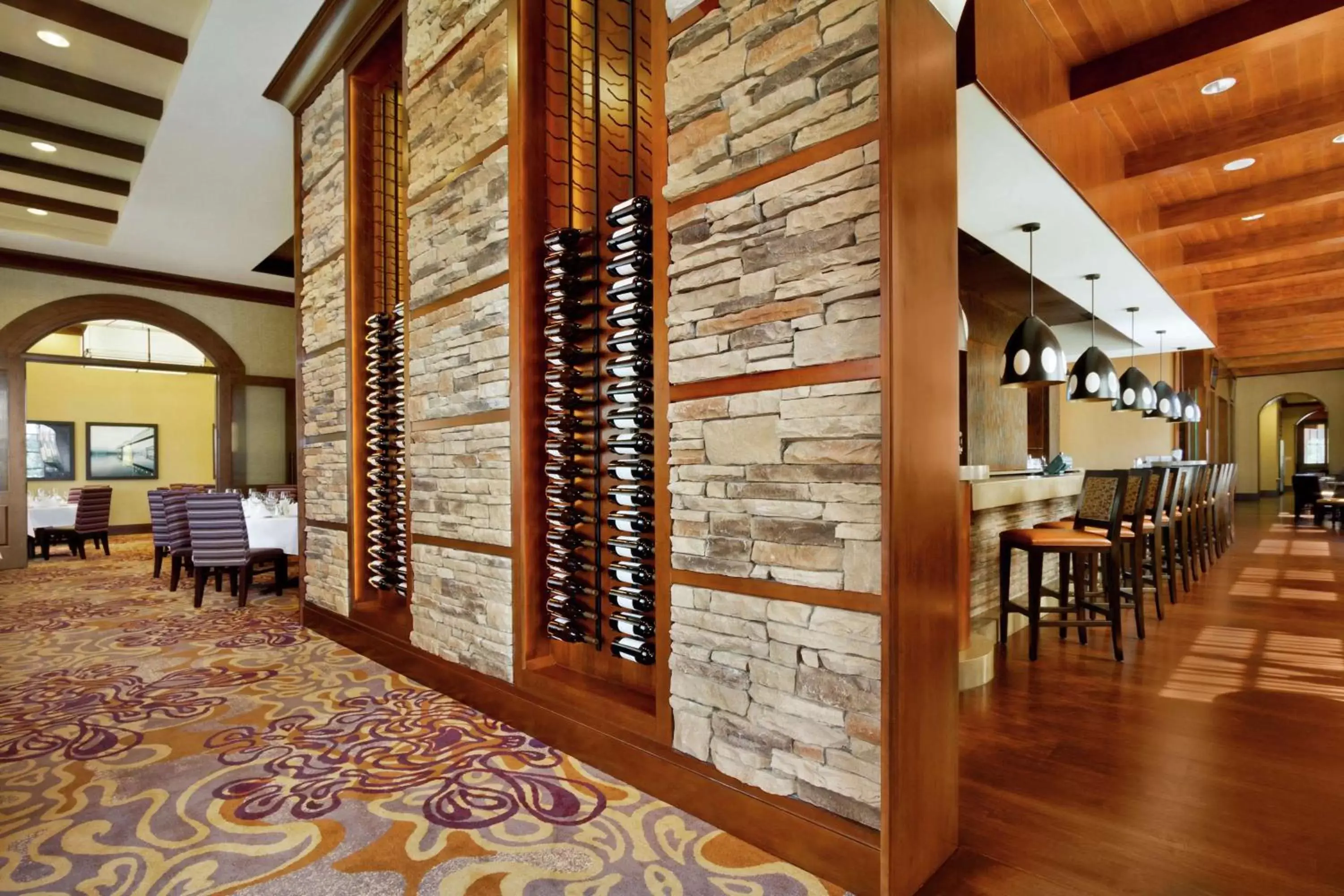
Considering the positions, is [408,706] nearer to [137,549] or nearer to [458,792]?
[458,792]

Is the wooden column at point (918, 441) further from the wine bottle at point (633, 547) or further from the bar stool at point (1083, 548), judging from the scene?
the bar stool at point (1083, 548)

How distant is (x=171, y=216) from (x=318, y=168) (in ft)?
11.4

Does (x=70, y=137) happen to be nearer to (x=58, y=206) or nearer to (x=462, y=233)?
(x=58, y=206)

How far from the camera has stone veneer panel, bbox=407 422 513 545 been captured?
2986 millimetres

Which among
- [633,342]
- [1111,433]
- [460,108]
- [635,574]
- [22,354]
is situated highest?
[460,108]

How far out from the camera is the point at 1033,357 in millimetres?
4691

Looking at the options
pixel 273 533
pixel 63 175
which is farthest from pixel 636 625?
pixel 63 175

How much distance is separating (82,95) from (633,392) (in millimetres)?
4899

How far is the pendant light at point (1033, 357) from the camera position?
15.3 ft

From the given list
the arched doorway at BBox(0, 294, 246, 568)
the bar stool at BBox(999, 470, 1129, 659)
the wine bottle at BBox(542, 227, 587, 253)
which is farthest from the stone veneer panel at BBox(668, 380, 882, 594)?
the arched doorway at BBox(0, 294, 246, 568)

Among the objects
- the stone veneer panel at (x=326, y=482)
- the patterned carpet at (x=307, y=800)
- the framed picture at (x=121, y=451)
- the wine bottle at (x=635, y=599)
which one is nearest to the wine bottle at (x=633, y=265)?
the wine bottle at (x=635, y=599)

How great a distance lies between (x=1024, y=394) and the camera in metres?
8.76

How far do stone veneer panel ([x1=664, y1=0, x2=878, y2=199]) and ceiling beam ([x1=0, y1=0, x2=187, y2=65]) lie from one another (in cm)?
382

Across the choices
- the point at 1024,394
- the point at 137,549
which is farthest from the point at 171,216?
the point at 1024,394
